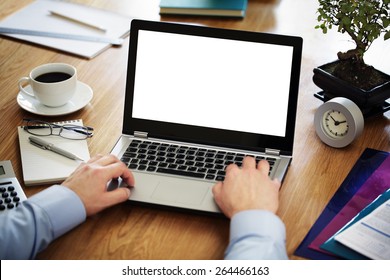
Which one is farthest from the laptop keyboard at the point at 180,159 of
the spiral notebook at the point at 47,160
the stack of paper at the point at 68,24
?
the stack of paper at the point at 68,24

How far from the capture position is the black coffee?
144cm

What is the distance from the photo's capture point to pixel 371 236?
1.05 metres

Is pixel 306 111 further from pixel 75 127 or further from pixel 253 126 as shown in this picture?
pixel 75 127

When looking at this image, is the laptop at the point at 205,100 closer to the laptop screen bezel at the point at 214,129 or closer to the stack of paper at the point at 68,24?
the laptop screen bezel at the point at 214,129

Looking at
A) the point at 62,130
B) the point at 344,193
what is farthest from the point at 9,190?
the point at 344,193

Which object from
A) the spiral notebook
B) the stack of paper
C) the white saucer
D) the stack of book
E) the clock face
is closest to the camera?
the spiral notebook

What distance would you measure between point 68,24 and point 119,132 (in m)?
0.64

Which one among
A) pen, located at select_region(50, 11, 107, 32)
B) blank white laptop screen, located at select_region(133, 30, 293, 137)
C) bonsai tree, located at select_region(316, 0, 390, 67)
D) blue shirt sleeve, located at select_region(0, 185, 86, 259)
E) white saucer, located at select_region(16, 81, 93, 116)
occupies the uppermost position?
bonsai tree, located at select_region(316, 0, 390, 67)

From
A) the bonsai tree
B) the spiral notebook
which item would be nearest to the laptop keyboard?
the spiral notebook

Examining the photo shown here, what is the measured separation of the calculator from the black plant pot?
785 millimetres

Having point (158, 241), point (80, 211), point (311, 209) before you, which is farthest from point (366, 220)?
point (80, 211)

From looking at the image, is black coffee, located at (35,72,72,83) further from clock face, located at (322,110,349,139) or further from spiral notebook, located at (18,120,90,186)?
clock face, located at (322,110,349,139)

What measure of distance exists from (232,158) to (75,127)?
405 mm
